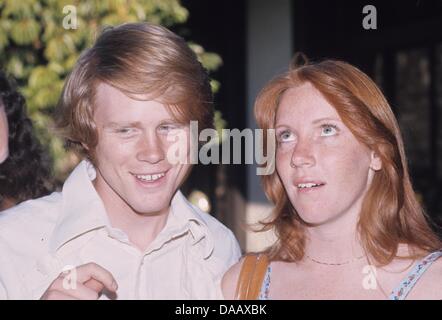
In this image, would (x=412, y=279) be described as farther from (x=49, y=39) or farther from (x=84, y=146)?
(x=49, y=39)

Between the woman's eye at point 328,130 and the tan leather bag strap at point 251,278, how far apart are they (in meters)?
0.35

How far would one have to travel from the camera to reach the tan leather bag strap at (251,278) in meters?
1.62

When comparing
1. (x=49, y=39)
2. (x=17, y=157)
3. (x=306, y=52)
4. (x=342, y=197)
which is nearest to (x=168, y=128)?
(x=342, y=197)

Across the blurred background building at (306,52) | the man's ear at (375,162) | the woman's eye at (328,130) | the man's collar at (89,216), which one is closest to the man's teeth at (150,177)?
the man's collar at (89,216)

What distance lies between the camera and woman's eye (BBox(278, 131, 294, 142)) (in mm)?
1577

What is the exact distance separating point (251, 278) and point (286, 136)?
338mm

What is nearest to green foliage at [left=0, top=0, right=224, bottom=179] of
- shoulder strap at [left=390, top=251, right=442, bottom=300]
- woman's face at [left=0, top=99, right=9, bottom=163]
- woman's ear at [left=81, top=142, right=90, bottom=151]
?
woman's face at [left=0, top=99, right=9, bottom=163]

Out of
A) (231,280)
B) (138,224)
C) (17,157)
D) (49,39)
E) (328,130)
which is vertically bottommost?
(231,280)

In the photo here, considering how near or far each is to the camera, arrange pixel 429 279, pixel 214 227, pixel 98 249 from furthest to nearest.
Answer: pixel 214 227
pixel 98 249
pixel 429 279

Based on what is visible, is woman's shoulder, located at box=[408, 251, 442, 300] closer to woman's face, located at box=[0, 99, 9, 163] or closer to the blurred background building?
woman's face, located at box=[0, 99, 9, 163]

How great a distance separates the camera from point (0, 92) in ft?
6.09

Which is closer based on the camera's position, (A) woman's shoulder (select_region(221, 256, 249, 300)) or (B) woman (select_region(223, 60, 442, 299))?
(B) woman (select_region(223, 60, 442, 299))

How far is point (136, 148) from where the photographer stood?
5.16 feet
